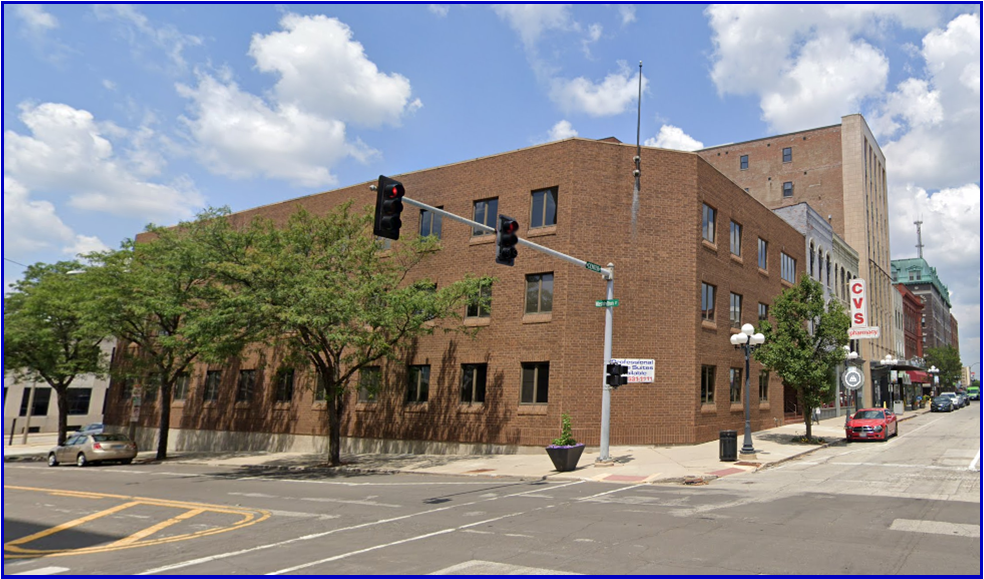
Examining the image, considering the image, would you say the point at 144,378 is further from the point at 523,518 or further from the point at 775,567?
the point at 775,567

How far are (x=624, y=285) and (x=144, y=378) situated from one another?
23.5m

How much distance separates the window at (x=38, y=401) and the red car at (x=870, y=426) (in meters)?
64.1

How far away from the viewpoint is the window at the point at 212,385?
35.9m

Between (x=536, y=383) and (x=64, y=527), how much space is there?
51.6ft

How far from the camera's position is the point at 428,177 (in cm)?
2978

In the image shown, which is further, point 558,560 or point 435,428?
point 435,428

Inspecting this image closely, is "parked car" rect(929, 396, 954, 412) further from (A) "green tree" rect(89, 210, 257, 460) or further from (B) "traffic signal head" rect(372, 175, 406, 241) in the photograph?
(B) "traffic signal head" rect(372, 175, 406, 241)

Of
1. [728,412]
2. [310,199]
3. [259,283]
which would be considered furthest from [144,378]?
[728,412]

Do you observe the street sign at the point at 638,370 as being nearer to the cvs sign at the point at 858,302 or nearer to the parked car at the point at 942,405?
the cvs sign at the point at 858,302

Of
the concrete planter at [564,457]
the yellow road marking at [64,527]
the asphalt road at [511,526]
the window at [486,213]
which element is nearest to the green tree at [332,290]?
the window at [486,213]

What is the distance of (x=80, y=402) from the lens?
63.0 meters

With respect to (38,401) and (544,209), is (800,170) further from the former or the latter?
(38,401)

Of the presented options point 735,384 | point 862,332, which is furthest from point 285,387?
point 862,332

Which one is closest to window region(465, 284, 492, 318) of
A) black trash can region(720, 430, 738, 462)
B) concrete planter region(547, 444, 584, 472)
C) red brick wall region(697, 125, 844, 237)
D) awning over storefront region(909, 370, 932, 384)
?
concrete planter region(547, 444, 584, 472)
